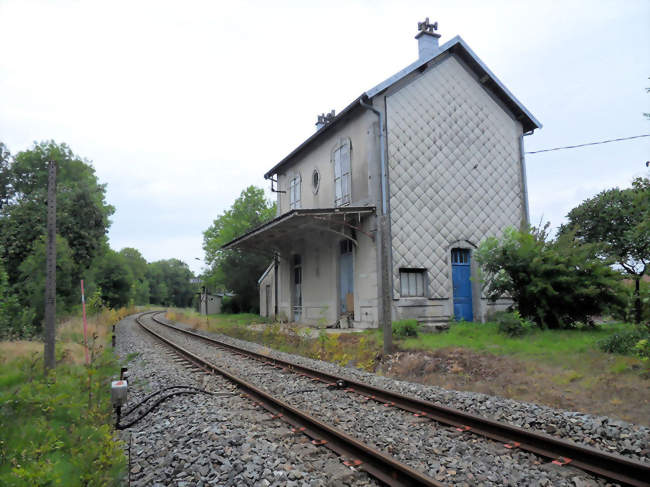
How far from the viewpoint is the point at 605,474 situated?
3.68m

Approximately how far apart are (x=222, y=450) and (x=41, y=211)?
83.1 ft

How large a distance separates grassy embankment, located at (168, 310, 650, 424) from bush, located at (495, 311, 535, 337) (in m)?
0.20

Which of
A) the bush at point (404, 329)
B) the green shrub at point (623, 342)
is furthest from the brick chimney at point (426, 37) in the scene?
the green shrub at point (623, 342)

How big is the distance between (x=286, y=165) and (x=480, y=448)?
1874 cm

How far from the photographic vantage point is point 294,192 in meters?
21.1

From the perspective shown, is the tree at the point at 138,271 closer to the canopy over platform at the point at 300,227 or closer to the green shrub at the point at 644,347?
the canopy over platform at the point at 300,227

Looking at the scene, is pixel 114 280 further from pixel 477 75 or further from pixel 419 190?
pixel 477 75

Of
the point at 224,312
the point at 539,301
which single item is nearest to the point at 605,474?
the point at 539,301

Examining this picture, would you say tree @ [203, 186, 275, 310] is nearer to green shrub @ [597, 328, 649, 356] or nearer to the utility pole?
the utility pole

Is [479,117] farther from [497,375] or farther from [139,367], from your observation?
[139,367]

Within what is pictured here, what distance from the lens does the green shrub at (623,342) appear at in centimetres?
815

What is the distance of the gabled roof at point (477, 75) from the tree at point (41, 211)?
435 inches

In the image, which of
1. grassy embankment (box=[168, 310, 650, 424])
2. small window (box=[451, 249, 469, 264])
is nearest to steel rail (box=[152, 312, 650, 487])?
grassy embankment (box=[168, 310, 650, 424])

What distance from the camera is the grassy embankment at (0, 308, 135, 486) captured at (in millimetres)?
3760
